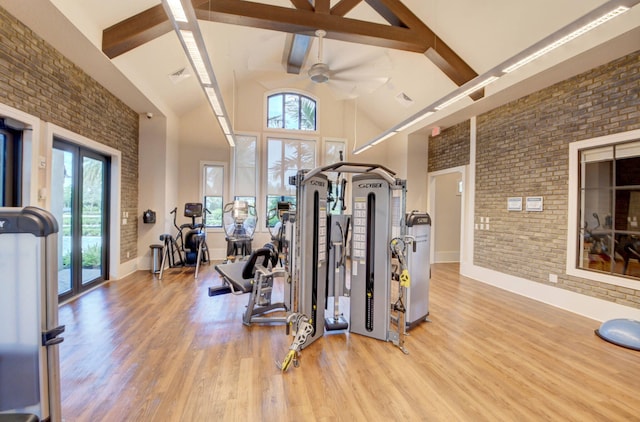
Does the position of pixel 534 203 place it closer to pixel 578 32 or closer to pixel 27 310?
pixel 578 32

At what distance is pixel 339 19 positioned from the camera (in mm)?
4285

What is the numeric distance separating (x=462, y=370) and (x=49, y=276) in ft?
9.70

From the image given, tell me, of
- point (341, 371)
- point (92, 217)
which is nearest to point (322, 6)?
point (341, 371)

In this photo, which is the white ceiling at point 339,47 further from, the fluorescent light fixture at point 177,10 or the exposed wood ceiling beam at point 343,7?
the fluorescent light fixture at point 177,10

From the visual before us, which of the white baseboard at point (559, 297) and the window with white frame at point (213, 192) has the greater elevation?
the window with white frame at point (213, 192)

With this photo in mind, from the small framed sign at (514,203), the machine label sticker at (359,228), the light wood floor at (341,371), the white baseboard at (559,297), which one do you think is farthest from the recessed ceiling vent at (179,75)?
the white baseboard at (559,297)

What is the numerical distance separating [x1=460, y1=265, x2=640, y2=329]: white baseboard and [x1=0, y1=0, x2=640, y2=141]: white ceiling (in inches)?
121

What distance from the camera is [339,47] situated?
3.30 metres

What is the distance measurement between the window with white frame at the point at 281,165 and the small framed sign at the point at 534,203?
5.21 metres

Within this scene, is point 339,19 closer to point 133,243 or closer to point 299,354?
point 299,354

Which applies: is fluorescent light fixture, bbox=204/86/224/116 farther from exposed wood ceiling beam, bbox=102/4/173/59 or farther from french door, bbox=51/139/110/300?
french door, bbox=51/139/110/300

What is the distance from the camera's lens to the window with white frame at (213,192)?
7629 mm

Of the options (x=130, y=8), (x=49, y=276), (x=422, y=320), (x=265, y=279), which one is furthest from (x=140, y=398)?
(x=130, y=8)

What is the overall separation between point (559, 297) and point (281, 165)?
6.36 metres
